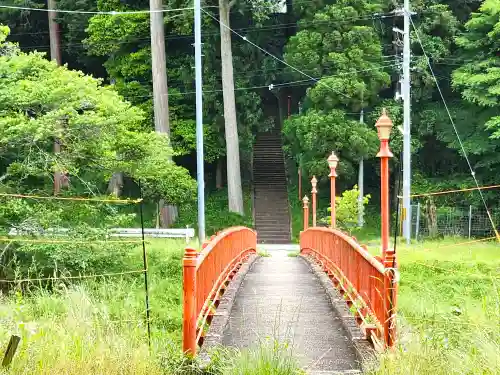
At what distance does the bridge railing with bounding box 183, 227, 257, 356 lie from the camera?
20.4 ft

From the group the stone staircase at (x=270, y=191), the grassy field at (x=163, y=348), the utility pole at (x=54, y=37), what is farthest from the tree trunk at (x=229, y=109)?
the grassy field at (x=163, y=348)

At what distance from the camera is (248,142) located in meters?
33.3

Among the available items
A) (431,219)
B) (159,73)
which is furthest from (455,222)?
(159,73)

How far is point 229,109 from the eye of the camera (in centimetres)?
2972

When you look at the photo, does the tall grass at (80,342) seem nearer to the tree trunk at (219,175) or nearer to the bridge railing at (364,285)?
the bridge railing at (364,285)

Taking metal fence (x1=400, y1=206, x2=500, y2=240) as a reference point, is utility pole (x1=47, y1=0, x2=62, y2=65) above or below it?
above

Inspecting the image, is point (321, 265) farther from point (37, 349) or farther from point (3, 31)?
point (37, 349)

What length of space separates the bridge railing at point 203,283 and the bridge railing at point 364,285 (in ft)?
5.86

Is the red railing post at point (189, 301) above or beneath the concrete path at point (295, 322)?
above

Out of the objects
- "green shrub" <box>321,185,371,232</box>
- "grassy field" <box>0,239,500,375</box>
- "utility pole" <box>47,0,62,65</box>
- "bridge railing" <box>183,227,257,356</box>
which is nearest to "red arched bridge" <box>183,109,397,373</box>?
"bridge railing" <box>183,227,257,356</box>

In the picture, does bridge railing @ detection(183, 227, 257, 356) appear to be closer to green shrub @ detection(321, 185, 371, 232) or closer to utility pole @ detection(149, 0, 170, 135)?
green shrub @ detection(321, 185, 371, 232)

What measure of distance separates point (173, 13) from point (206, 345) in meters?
24.7

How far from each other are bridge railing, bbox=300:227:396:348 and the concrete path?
0.32m

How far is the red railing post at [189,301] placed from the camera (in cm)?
615
